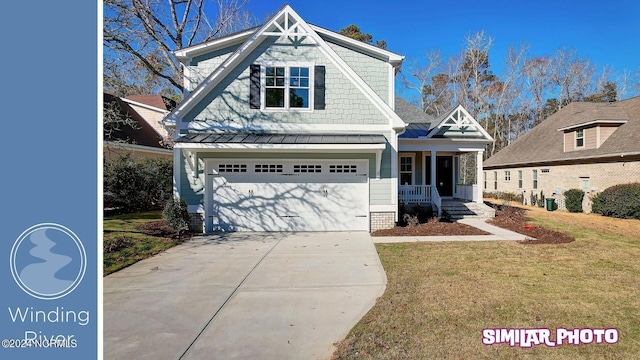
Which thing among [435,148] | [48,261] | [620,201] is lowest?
[48,261]

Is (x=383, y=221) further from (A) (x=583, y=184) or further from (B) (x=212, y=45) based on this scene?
(A) (x=583, y=184)

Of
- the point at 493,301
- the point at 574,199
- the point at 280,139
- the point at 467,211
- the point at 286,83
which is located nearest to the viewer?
the point at 493,301

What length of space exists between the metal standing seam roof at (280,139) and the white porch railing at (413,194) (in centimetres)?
408

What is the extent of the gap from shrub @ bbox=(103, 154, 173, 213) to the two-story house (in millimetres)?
5357

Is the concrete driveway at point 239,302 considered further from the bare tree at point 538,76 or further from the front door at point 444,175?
the bare tree at point 538,76

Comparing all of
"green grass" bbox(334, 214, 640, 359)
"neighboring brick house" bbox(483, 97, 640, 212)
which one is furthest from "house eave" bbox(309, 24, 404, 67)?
"neighboring brick house" bbox(483, 97, 640, 212)

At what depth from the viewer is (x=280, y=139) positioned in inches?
402

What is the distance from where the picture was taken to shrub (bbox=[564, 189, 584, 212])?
17016 millimetres

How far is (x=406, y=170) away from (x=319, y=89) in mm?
7172

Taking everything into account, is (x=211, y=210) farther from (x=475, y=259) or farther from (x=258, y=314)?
(x=475, y=259)

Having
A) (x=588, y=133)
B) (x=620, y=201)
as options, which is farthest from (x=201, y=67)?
(x=588, y=133)

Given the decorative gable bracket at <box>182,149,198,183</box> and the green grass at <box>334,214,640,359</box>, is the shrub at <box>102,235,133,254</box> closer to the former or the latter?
the decorative gable bracket at <box>182,149,198,183</box>

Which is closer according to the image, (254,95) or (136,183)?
(254,95)

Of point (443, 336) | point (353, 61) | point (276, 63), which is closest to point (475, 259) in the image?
point (443, 336)
